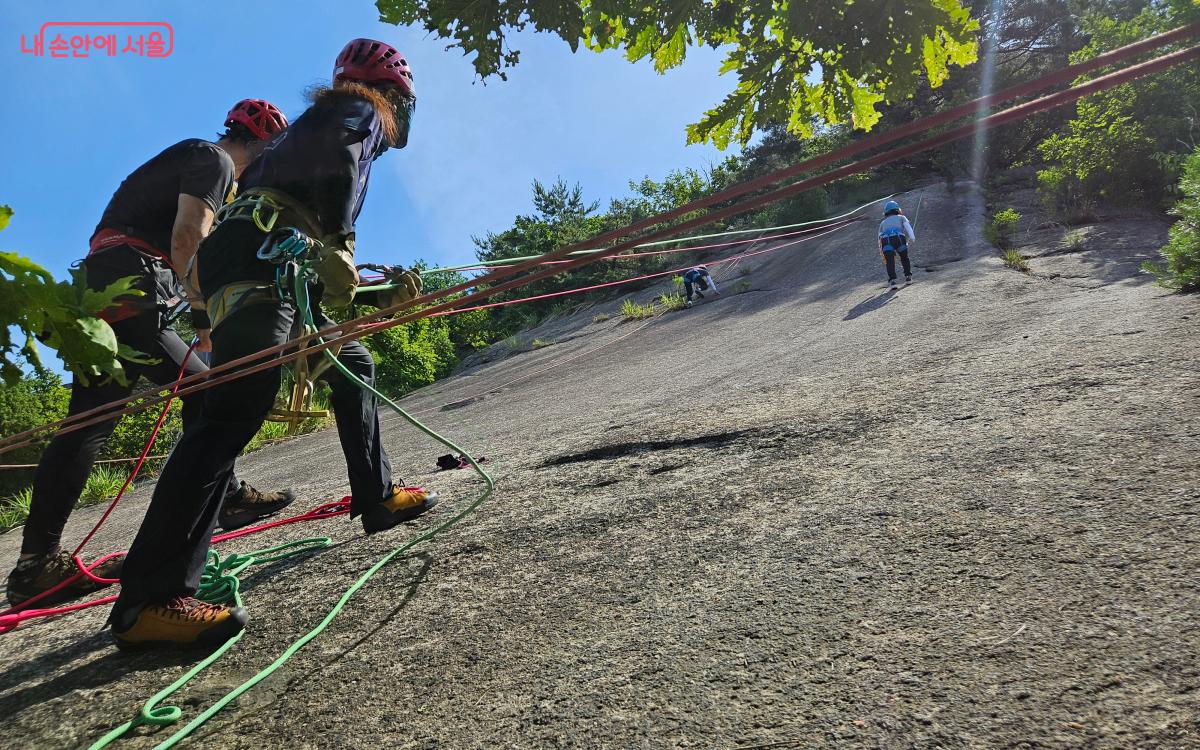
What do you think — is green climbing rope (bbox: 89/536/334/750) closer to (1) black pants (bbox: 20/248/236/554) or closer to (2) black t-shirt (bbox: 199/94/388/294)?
(1) black pants (bbox: 20/248/236/554)

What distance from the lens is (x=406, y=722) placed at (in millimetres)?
1325

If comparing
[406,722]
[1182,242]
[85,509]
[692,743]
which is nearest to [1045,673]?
[692,743]

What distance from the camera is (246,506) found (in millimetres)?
3305

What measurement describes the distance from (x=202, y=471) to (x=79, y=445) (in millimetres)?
991

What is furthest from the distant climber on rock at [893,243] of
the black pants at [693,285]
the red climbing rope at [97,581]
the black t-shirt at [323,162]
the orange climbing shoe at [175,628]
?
the orange climbing shoe at [175,628]

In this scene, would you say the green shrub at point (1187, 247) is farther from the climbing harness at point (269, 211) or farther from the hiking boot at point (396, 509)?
the climbing harness at point (269, 211)

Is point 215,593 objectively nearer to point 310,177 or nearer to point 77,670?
point 77,670

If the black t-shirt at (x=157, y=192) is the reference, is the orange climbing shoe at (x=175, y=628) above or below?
below

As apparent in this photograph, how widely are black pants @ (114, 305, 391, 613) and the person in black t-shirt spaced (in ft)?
2.02

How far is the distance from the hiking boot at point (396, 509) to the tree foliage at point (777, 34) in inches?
74.6

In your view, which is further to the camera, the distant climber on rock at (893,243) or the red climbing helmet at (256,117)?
the distant climber on rock at (893,243)

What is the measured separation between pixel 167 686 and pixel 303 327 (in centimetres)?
107

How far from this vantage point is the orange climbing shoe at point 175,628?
5.69 ft

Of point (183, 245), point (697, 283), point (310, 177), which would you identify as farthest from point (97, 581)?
point (697, 283)
